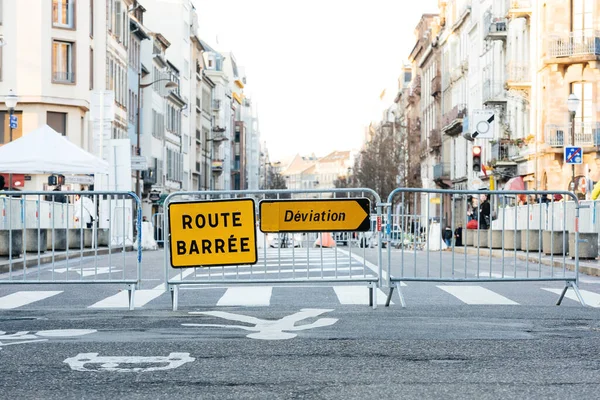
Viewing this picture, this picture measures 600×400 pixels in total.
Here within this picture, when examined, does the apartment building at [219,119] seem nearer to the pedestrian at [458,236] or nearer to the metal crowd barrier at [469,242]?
the metal crowd barrier at [469,242]

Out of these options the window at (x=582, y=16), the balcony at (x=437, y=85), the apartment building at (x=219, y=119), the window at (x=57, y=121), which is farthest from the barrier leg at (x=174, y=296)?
the apartment building at (x=219, y=119)

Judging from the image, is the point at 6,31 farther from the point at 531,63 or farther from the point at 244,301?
the point at 244,301

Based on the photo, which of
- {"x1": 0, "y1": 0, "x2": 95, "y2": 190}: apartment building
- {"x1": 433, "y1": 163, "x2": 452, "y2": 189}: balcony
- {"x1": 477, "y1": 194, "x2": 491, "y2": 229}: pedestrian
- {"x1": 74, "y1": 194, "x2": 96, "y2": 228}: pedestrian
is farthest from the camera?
{"x1": 433, "y1": 163, "x2": 452, "y2": 189}: balcony

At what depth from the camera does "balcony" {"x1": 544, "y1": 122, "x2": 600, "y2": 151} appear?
50469 mm

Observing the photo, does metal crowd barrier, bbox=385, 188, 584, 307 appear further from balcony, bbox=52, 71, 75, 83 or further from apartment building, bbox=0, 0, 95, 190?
balcony, bbox=52, 71, 75, 83

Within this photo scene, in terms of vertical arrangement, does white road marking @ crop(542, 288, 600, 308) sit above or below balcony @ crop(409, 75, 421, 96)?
below

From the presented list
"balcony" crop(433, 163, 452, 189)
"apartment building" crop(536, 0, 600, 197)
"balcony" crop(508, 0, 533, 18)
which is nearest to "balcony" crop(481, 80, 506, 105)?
"balcony" crop(508, 0, 533, 18)

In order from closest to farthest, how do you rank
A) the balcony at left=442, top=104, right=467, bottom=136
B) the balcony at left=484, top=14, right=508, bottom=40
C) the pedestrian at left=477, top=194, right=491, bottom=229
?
the pedestrian at left=477, top=194, right=491, bottom=229 → the balcony at left=484, top=14, right=508, bottom=40 → the balcony at left=442, top=104, right=467, bottom=136

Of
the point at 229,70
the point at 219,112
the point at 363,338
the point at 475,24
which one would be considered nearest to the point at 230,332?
the point at 363,338

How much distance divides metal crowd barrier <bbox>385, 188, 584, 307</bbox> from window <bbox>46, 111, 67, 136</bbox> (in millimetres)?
42581

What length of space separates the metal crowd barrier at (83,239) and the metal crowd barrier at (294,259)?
64cm

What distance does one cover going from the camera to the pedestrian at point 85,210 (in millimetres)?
15309

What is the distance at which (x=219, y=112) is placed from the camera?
136 metres

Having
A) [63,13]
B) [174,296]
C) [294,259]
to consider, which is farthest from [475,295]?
[63,13]
